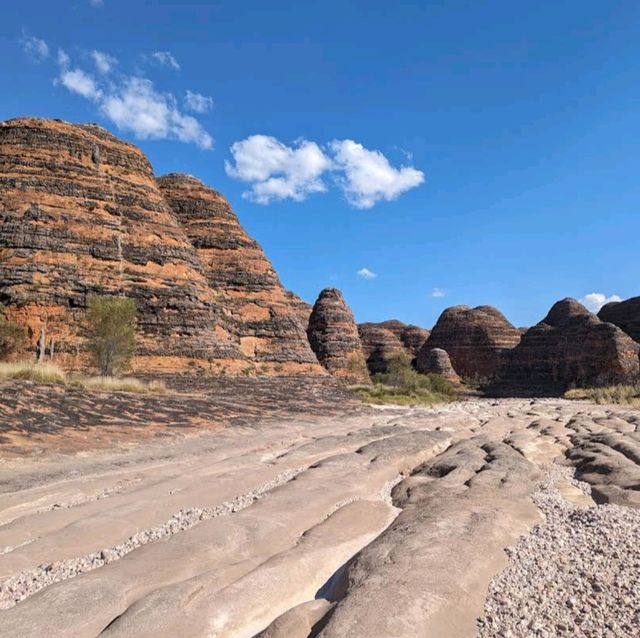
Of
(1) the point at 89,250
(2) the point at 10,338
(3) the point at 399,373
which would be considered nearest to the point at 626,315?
(3) the point at 399,373

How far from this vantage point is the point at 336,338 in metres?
53.9

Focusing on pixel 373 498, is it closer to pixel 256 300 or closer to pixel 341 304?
pixel 256 300

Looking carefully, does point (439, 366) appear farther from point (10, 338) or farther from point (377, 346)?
point (10, 338)

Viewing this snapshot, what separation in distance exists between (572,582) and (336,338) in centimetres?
5044

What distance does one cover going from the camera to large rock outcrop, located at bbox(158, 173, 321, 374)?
128 feet

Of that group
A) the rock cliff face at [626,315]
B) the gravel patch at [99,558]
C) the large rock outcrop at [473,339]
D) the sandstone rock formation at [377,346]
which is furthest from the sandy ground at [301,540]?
the sandstone rock formation at [377,346]

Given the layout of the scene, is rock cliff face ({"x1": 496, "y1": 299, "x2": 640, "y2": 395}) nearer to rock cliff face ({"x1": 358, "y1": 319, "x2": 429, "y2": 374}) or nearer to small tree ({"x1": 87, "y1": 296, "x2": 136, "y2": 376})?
rock cliff face ({"x1": 358, "y1": 319, "x2": 429, "y2": 374})

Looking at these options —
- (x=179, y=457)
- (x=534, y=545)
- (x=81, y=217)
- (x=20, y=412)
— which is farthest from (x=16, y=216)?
(x=534, y=545)

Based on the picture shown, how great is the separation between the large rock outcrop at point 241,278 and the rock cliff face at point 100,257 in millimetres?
257

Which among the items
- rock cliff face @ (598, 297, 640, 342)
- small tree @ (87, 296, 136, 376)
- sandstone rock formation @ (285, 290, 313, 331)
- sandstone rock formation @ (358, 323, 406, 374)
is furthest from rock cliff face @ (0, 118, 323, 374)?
rock cliff face @ (598, 297, 640, 342)

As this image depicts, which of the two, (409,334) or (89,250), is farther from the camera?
(409,334)

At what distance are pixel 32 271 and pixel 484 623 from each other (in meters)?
30.8

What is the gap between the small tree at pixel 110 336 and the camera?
22969 millimetres

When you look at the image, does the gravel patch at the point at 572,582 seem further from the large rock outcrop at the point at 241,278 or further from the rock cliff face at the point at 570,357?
the rock cliff face at the point at 570,357
